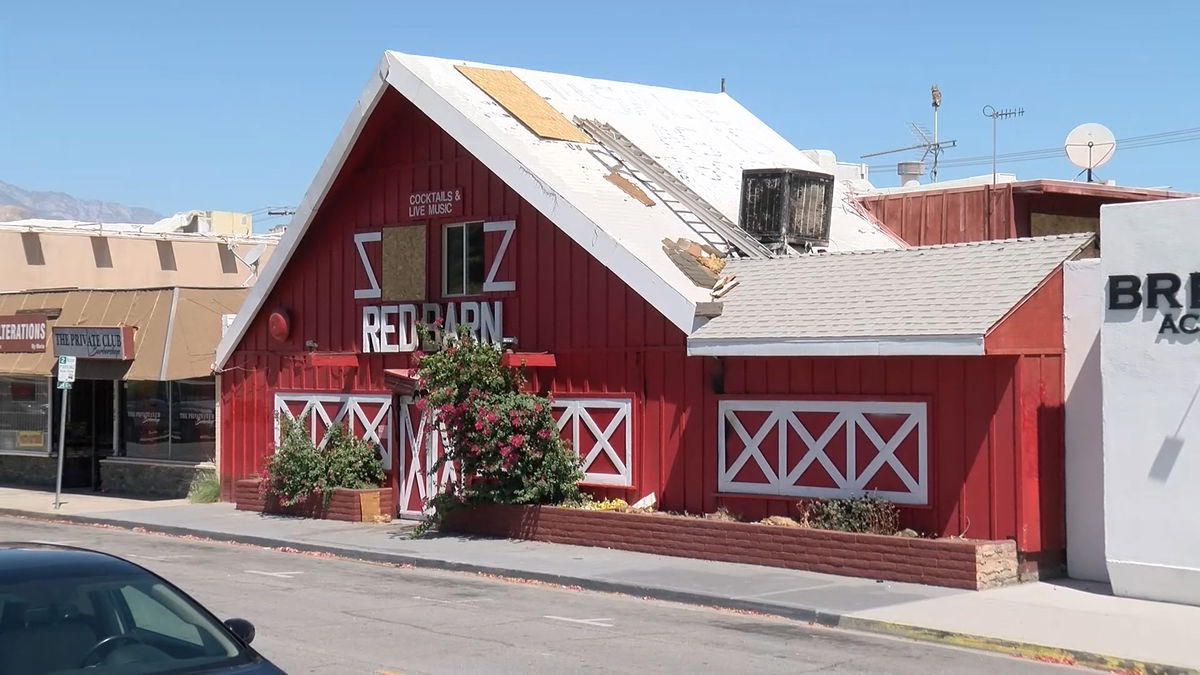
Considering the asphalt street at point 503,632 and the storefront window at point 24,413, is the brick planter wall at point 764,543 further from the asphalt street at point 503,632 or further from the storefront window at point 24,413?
the storefront window at point 24,413

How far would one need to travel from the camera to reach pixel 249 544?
21.8m

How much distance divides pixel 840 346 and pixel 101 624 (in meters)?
11.7

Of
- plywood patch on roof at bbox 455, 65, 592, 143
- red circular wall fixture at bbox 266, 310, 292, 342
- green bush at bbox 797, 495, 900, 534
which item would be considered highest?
plywood patch on roof at bbox 455, 65, 592, 143

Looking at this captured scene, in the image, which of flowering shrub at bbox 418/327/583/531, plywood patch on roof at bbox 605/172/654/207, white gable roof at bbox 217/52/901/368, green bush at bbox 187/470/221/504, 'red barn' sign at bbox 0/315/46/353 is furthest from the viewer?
'red barn' sign at bbox 0/315/46/353

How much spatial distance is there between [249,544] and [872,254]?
411 inches

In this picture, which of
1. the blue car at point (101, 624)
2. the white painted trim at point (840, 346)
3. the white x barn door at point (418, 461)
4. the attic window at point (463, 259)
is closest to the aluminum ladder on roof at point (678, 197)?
the attic window at point (463, 259)

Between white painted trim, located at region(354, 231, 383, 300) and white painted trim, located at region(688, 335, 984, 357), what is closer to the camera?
white painted trim, located at region(688, 335, 984, 357)

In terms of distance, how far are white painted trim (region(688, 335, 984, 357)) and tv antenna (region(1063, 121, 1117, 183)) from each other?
7710 mm

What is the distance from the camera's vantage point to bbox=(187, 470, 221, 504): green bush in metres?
27.3

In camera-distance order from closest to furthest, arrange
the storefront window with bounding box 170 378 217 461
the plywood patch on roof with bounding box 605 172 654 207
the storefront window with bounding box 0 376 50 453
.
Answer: the plywood patch on roof with bounding box 605 172 654 207 → the storefront window with bounding box 170 378 217 461 → the storefront window with bounding box 0 376 50 453

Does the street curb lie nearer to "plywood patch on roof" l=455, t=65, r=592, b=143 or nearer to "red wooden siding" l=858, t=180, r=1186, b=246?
"plywood patch on roof" l=455, t=65, r=592, b=143

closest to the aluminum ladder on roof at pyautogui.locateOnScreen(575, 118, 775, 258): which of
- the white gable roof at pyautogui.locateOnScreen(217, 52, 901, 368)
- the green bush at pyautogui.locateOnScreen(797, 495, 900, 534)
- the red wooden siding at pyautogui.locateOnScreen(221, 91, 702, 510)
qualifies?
the white gable roof at pyautogui.locateOnScreen(217, 52, 901, 368)

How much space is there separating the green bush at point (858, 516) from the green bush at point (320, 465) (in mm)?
9013

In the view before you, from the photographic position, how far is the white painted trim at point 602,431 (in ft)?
66.1
